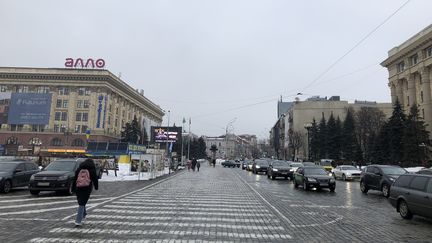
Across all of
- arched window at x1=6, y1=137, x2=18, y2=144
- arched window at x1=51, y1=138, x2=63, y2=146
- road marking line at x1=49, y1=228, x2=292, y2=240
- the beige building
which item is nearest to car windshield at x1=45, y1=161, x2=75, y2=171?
road marking line at x1=49, y1=228, x2=292, y2=240

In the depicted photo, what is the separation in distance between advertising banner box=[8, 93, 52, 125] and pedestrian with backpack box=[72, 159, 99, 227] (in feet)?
186

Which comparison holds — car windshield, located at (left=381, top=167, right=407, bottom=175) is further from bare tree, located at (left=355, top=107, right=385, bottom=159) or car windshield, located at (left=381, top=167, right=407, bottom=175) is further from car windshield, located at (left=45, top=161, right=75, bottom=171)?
bare tree, located at (left=355, top=107, right=385, bottom=159)

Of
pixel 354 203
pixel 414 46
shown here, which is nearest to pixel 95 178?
pixel 354 203

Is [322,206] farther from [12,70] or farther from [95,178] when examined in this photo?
[12,70]

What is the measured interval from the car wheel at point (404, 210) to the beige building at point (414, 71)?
2170 inches

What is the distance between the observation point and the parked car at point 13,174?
17.8m

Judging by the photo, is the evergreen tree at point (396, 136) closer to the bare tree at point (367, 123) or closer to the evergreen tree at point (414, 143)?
the evergreen tree at point (414, 143)

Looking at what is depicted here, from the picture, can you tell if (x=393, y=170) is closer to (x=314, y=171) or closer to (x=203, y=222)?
(x=314, y=171)

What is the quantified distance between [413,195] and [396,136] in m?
39.6

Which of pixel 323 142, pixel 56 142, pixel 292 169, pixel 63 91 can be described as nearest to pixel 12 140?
pixel 56 142

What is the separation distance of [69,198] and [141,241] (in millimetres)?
9285

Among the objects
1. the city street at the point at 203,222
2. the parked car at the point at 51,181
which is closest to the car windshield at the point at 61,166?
the parked car at the point at 51,181

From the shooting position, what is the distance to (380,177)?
20297mm

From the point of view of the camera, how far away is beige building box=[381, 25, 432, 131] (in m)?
66.9
